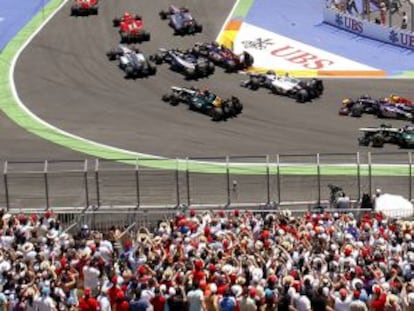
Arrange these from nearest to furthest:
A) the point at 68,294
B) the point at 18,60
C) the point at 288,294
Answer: the point at 288,294 → the point at 68,294 → the point at 18,60

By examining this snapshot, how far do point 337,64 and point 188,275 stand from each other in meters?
33.6

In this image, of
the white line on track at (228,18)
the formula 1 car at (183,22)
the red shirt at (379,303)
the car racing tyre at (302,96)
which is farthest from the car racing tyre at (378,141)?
the red shirt at (379,303)

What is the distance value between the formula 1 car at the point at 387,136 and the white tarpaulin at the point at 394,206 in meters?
8.69

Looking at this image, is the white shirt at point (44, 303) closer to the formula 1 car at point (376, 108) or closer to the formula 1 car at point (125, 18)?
the formula 1 car at point (376, 108)

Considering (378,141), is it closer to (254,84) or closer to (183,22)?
(254,84)

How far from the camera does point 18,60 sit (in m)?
58.0

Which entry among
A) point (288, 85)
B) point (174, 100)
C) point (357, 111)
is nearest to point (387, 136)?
point (357, 111)

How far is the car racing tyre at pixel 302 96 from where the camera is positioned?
164 ft

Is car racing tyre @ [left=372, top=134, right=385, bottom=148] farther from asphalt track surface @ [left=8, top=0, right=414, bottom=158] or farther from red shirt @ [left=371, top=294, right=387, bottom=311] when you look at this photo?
red shirt @ [left=371, top=294, right=387, bottom=311]

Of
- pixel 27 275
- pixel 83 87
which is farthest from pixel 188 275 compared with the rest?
pixel 83 87

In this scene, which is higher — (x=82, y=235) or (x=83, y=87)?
(x=83, y=87)

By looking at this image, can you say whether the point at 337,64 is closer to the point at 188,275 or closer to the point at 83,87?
the point at 83,87

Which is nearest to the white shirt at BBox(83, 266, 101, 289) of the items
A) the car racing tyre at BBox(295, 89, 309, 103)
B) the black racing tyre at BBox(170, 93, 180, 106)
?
the black racing tyre at BBox(170, 93, 180, 106)

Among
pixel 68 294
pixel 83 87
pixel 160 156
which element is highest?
pixel 83 87
